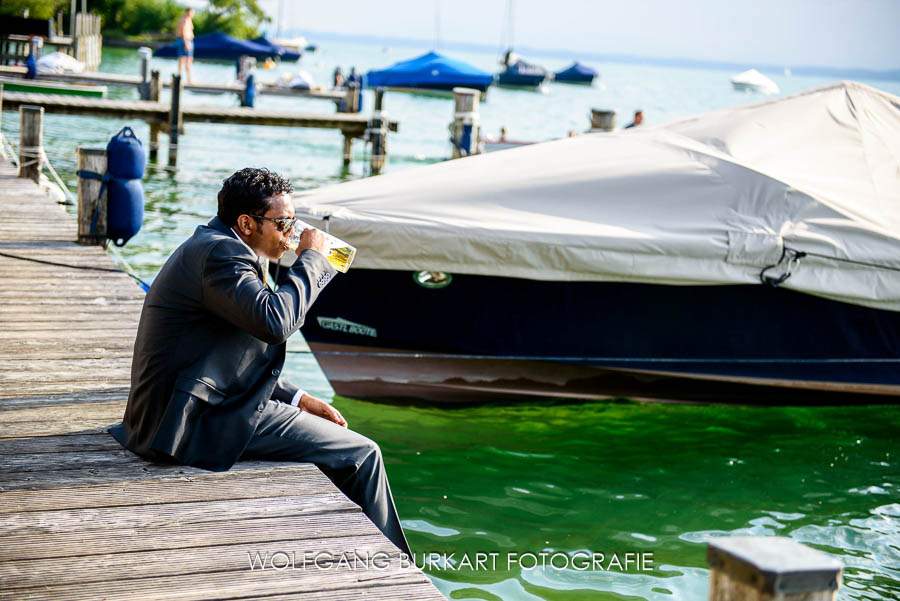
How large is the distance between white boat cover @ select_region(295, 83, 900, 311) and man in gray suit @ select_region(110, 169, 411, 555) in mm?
2771

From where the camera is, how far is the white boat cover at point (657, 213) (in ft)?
21.2

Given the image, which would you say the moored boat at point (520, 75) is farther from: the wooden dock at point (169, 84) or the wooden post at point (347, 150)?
the wooden post at point (347, 150)

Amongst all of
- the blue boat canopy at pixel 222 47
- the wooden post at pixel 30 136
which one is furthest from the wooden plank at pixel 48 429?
the blue boat canopy at pixel 222 47

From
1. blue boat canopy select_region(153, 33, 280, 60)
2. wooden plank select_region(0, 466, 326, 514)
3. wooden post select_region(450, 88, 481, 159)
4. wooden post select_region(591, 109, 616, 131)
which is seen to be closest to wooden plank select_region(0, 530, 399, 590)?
wooden plank select_region(0, 466, 326, 514)

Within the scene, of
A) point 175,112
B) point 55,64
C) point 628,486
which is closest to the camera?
point 628,486

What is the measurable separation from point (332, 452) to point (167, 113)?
15.9 m

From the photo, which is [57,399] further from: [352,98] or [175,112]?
[352,98]

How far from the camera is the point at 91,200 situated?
25.5 ft

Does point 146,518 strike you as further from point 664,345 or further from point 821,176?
point 821,176

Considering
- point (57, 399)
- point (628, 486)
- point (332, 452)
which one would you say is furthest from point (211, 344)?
point (628, 486)

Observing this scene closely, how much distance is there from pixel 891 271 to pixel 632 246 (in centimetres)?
173

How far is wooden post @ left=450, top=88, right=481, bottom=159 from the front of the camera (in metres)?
16.3

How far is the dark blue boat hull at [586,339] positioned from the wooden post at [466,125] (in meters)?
9.65

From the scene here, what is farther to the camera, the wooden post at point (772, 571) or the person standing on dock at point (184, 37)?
the person standing on dock at point (184, 37)
